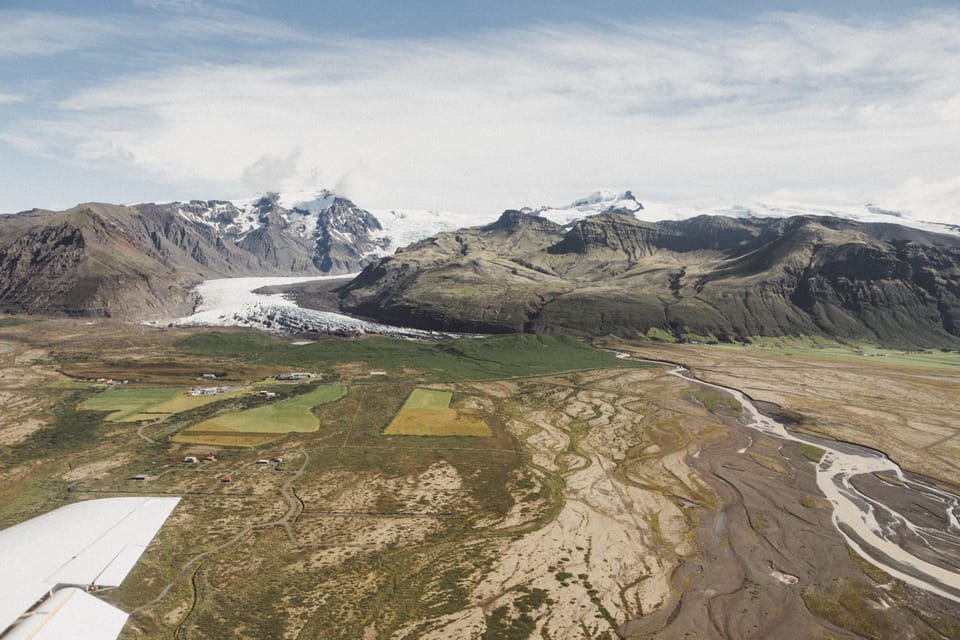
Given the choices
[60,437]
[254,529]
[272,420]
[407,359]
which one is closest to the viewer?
[254,529]

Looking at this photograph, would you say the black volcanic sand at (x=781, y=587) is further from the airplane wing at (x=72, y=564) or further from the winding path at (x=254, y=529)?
the winding path at (x=254, y=529)

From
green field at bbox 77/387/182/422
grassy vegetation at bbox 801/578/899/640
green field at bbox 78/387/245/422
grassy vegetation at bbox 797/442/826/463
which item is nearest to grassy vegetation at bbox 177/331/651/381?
green field at bbox 78/387/245/422

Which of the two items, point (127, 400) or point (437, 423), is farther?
point (127, 400)

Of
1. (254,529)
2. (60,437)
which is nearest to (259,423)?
(60,437)

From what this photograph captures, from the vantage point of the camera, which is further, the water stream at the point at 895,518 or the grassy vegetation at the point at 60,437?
the grassy vegetation at the point at 60,437

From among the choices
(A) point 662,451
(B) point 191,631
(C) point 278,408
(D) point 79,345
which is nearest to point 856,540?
(A) point 662,451

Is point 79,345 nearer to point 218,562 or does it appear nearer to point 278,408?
point 278,408

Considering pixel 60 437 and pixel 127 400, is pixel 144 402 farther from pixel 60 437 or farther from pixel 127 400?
pixel 60 437

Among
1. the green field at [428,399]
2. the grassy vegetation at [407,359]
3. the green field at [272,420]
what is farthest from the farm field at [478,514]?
the grassy vegetation at [407,359]
